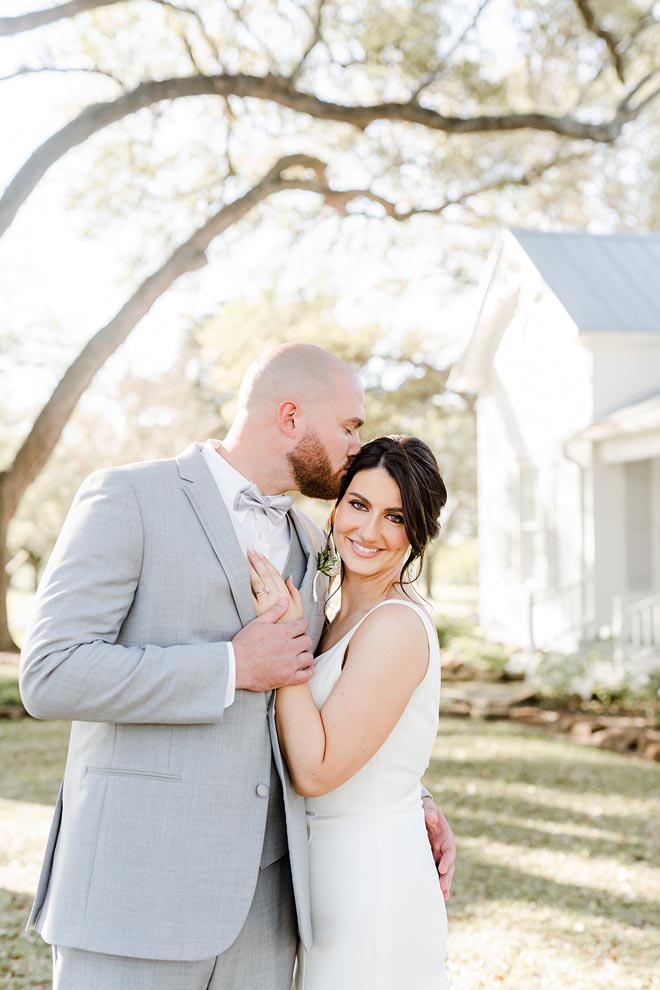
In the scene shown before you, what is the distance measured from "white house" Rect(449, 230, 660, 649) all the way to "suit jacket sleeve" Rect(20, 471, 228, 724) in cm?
1167

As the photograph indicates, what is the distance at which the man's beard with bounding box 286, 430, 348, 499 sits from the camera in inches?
123

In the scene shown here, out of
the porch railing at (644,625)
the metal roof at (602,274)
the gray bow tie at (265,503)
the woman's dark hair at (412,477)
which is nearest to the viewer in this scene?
the gray bow tie at (265,503)

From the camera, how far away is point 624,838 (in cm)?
795

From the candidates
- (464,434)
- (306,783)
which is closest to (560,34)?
(306,783)

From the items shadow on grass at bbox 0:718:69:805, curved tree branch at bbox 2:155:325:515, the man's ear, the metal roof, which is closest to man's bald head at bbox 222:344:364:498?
the man's ear

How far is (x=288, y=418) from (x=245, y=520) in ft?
1.12

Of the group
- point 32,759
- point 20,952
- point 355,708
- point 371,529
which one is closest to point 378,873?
point 355,708

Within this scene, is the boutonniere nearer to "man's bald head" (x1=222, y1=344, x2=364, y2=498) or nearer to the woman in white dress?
Answer: the woman in white dress

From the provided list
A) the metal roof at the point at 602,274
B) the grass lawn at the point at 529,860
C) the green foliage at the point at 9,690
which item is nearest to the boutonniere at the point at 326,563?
the grass lawn at the point at 529,860

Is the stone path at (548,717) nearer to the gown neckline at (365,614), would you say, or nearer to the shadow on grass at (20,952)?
the shadow on grass at (20,952)

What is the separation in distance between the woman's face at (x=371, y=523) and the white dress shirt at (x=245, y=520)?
0.78 ft

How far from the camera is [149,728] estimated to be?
8.88 feet

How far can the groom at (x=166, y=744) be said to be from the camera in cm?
260

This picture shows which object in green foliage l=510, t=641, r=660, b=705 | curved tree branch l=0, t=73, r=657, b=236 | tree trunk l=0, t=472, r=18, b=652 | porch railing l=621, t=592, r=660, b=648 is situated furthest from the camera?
tree trunk l=0, t=472, r=18, b=652
